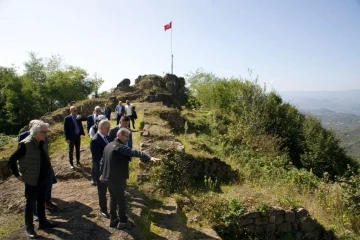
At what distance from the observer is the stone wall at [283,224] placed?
299 inches

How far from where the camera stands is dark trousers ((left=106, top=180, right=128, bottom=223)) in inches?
200

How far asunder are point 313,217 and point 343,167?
738 inches

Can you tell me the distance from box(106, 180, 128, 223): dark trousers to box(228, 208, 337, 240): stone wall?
353 centimetres

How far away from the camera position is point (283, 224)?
26.0ft

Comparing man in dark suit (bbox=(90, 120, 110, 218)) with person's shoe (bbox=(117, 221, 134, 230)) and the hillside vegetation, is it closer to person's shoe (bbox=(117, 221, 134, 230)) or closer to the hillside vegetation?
the hillside vegetation

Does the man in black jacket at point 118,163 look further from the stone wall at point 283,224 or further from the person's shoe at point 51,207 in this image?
the stone wall at point 283,224

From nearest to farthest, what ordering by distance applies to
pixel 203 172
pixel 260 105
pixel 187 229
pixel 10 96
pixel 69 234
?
pixel 69 234 < pixel 187 229 < pixel 203 172 < pixel 260 105 < pixel 10 96

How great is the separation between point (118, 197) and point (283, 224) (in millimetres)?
5045

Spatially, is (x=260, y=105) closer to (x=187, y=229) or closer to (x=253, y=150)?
(x=253, y=150)

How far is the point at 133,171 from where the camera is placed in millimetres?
8742

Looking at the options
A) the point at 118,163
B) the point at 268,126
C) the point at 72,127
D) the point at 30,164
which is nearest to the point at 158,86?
the point at 268,126

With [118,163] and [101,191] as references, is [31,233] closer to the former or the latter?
[101,191]

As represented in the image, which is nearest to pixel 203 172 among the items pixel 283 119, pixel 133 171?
pixel 133 171

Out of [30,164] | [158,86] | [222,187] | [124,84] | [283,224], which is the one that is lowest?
[283,224]
